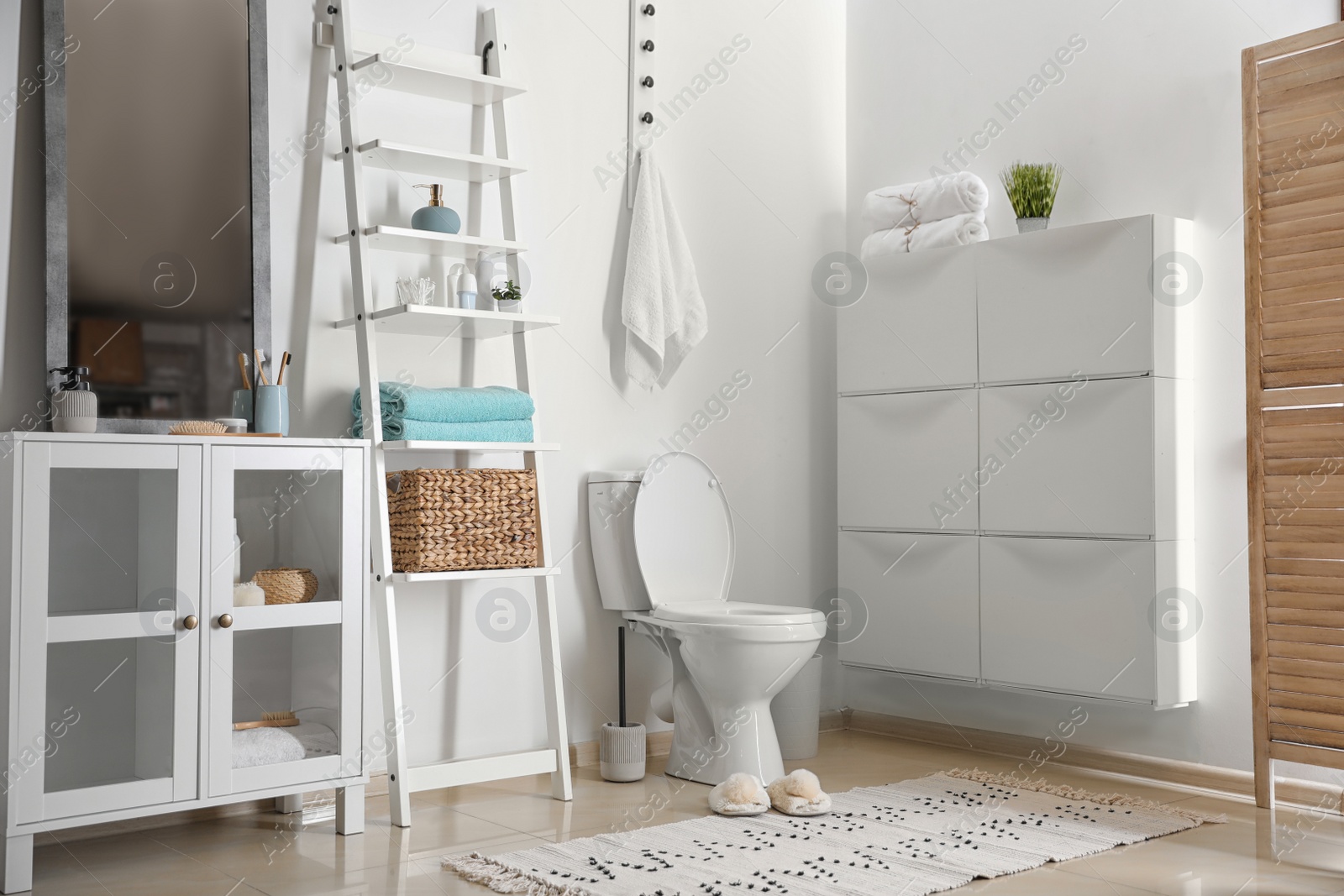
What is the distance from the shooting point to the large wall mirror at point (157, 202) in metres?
2.37

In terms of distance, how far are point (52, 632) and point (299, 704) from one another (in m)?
0.50

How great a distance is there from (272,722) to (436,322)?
977 mm

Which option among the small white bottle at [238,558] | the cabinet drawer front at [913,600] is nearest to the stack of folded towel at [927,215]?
the cabinet drawer front at [913,600]

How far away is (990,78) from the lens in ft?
11.4

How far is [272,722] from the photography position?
7.72 feet

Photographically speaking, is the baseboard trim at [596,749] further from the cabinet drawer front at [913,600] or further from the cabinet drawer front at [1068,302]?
the cabinet drawer front at [1068,302]

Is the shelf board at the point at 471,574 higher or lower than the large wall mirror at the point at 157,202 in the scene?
lower

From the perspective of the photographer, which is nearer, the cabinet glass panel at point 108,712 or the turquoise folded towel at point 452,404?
the cabinet glass panel at point 108,712

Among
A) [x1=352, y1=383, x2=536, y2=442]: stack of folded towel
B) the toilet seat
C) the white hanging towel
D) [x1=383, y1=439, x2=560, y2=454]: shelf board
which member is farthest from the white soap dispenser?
the toilet seat

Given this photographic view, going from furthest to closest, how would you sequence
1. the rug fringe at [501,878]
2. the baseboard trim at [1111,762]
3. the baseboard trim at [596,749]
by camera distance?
the baseboard trim at [596,749]
the baseboard trim at [1111,762]
the rug fringe at [501,878]

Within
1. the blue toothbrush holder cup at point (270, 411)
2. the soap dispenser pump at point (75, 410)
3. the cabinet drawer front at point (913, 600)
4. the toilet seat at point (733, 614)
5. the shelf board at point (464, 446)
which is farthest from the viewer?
the cabinet drawer front at point (913, 600)

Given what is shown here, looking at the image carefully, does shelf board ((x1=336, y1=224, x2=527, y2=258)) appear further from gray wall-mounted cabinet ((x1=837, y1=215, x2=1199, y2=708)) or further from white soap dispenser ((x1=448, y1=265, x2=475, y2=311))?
gray wall-mounted cabinet ((x1=837, y1=215, x2=1199, y2=708))

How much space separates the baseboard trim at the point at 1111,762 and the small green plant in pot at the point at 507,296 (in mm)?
1767

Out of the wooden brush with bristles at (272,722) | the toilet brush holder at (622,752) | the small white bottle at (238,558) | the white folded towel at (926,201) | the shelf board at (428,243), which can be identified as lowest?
the toilet brush holder at (622,752)
